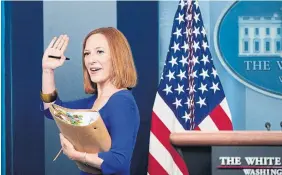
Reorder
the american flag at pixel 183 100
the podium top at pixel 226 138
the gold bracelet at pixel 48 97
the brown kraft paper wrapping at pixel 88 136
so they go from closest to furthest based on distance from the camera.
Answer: the brown kraft paper wrapping at pixel 88 136, the podium top at pixel 226 138, the gold bracelet at pixel 48 97, the american flag at pixel 183 100

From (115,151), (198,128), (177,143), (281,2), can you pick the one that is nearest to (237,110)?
(198,128)

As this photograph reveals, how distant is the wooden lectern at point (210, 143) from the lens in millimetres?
2412

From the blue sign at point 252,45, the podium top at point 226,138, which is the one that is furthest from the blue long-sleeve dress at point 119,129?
the blue sign at point 252,45

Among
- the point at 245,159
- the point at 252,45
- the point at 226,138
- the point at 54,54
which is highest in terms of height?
the point at 252,45

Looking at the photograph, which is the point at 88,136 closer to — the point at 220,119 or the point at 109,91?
the point at 109,91

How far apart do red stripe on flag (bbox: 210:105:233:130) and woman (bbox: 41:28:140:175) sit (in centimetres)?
104

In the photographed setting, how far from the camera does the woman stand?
2.18 metres

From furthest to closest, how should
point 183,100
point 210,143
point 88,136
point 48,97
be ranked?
point 183,100
point 48,97
point 210,143
point 88,136

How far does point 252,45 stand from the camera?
10.9 feet

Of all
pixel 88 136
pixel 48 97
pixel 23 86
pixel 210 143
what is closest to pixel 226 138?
pixel 210 143

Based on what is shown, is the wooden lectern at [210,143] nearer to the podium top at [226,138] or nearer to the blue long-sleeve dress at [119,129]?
the podium top at [226,138]

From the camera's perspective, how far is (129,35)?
340 centimetres

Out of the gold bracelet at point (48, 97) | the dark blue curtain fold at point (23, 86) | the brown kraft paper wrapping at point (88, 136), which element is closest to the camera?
the brown kraft paper wrapping at point (88, 136)

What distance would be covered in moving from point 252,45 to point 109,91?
127 cm
